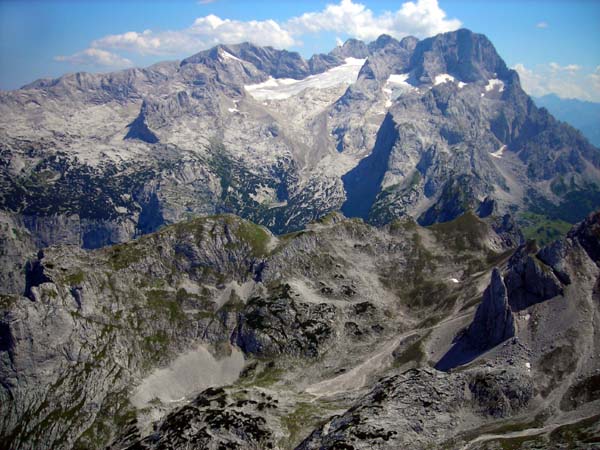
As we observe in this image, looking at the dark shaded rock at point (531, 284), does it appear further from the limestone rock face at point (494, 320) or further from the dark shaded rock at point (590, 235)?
the dark shaded rock at point (590, 235)

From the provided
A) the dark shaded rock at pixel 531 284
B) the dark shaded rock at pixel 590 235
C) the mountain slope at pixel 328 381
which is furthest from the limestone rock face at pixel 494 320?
the dark shaded rock at pixel 590 235

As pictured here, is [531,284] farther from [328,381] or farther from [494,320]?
[328,381]

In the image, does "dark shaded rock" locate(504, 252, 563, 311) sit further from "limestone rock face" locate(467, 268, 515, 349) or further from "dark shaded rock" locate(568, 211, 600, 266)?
"dark shaded rock" locate(568, 211, 600, 266)

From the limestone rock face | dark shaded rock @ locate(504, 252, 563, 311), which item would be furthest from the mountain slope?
the limestone rock face

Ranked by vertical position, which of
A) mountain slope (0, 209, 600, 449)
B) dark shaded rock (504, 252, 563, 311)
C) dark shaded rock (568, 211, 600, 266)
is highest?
dark shaded rock (568, 211, 600, 266)

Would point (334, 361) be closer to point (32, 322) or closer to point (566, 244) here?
point (566, 244)

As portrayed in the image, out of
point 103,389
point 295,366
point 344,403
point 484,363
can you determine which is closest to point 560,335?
point 484,363

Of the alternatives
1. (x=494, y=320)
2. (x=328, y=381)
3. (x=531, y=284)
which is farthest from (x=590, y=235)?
(x=328, y=381)

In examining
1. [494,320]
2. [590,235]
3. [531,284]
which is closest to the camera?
[494,320]
